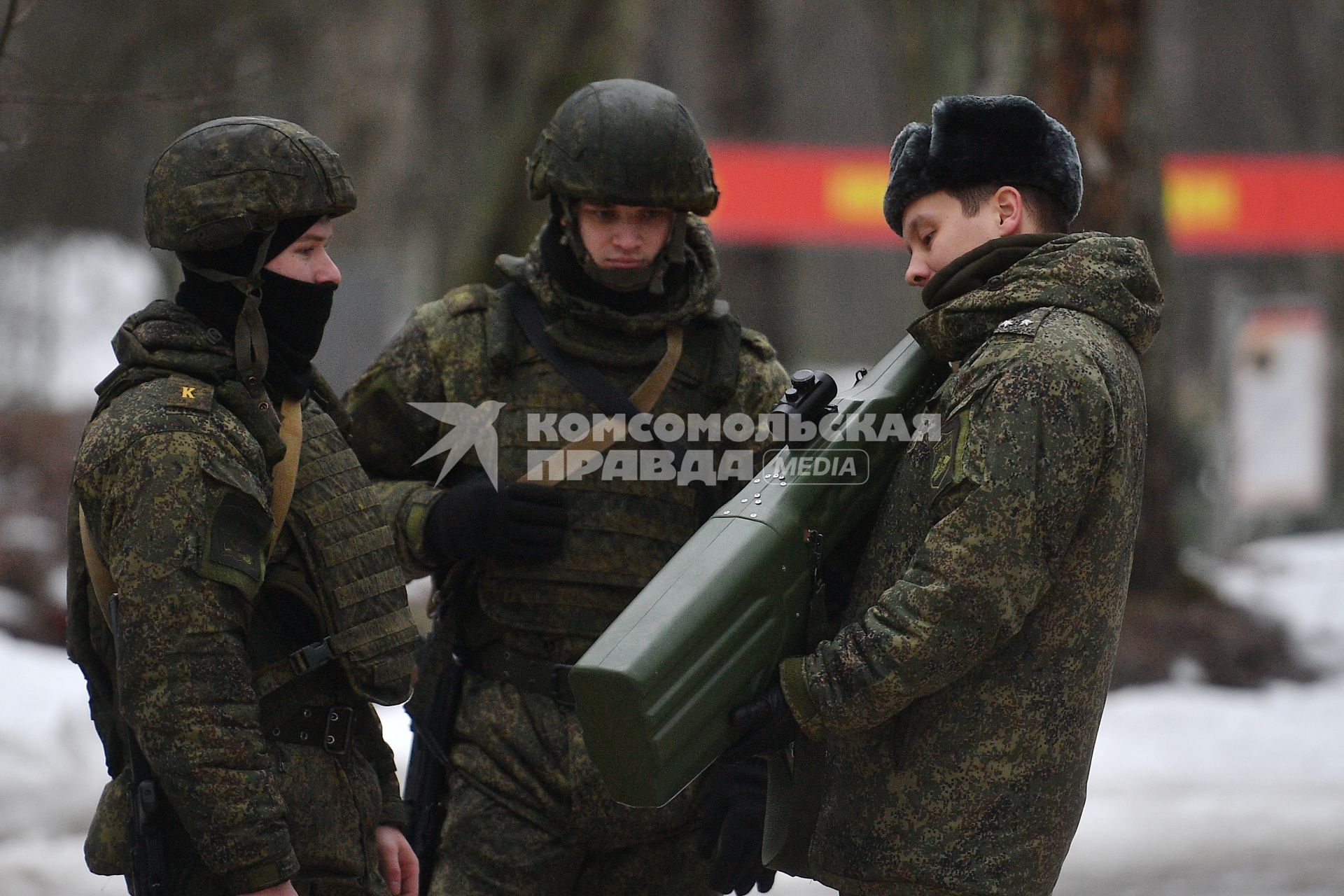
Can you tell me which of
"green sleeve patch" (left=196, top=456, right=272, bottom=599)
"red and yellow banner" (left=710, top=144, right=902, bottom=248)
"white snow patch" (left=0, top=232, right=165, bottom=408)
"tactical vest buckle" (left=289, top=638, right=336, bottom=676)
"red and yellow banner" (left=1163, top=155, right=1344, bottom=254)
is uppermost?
"red and yellow banner" (left=1163, top=155, right=1344, bottom=254)

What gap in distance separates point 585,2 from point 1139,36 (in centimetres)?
430

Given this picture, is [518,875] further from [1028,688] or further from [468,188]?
[468,188]

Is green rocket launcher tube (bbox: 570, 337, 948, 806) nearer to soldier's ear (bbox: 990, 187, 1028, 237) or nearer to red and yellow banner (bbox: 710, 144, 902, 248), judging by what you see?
soldier's ear (bbox: 990, 187, 1028, 237)

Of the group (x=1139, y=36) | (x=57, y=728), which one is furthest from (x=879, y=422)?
(x=1139, y=36)

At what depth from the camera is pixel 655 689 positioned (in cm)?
236

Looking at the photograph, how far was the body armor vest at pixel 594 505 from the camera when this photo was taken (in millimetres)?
3244

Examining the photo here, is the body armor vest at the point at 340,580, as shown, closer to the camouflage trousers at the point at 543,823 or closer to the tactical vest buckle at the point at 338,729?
the tactical vest buckle at the point at 338,729

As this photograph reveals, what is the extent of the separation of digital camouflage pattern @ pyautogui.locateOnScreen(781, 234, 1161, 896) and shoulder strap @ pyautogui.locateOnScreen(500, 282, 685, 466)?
2.80 ft

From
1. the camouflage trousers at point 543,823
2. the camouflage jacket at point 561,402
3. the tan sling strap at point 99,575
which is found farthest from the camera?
the camouflage jacket at point 561,402

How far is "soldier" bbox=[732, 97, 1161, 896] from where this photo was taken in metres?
2.34

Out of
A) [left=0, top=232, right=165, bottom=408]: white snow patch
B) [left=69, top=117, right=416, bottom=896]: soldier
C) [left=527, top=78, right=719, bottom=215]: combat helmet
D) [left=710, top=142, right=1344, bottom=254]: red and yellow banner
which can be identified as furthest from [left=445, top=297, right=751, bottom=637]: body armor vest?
[left=0, top=232, right=165, bottom=408]: white snow patch

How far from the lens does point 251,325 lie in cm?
254

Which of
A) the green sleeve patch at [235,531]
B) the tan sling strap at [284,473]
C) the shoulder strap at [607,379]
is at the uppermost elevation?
the shoulder strap at [607,379]

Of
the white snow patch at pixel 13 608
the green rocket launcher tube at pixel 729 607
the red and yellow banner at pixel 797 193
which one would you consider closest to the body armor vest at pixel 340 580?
the green rocket launcher tube at pixel 729 607
